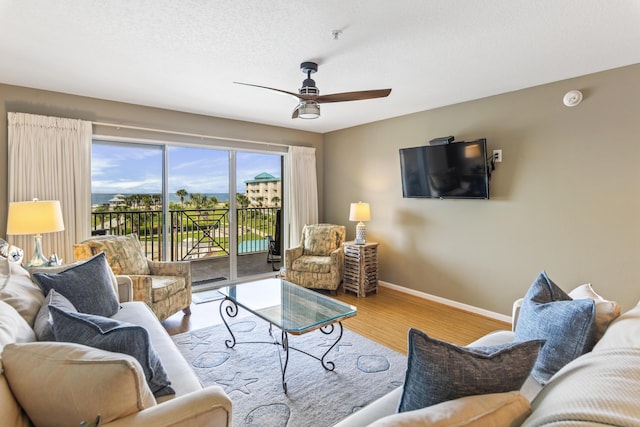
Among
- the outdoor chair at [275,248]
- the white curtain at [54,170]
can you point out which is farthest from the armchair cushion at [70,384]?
the outdoor chair at [275,248]

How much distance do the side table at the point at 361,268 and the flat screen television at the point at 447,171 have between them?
0.92m

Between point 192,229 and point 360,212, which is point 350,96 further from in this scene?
point 192,229

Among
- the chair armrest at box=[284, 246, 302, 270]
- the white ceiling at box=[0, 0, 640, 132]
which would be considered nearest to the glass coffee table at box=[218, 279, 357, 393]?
the chair armrest at box=[284, 246, 302, 270]

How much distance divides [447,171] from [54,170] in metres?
4.26

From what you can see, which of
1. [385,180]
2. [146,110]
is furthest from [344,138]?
[146,110]

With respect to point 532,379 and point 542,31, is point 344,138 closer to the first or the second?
point 542,31

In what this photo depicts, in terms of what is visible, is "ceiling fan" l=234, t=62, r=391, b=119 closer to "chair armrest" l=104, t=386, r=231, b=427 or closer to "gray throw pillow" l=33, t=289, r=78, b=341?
"gray throw pillow" l=33, t=289, r=78, b=341

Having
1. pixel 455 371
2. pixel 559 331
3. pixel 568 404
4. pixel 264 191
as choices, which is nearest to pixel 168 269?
pixel 264 191

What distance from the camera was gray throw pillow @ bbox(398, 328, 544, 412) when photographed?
911 mm

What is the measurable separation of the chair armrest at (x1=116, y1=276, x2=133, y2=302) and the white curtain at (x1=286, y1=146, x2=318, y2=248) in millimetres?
2806

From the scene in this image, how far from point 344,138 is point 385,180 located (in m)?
1.09

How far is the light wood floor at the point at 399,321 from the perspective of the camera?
3121 millimetres

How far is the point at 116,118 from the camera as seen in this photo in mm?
3777

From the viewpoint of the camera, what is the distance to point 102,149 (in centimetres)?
393
